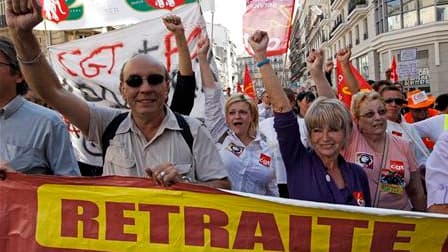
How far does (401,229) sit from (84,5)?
458 centimetres

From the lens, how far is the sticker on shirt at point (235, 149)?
4008mm

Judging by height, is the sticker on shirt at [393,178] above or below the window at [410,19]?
below

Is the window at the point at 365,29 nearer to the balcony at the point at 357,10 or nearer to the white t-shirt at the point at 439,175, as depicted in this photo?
the balcony at the point at 357,10

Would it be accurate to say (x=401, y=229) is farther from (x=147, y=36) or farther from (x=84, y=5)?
(x=84, y=5)

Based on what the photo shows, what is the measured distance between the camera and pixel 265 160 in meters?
4.05

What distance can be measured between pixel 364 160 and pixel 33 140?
200cm

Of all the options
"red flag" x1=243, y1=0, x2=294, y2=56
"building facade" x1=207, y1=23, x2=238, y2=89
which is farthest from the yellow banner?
"red flag" x1=243, y1=0, x2=294, y2=56

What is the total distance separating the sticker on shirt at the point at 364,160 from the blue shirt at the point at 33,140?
1789mm

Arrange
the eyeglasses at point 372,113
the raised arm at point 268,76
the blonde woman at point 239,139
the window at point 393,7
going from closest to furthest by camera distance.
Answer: the raised arm at point 268,76 < the eyeglasses at point 372,113 < the blonde woman at point 239,139 < the window at point 393,7

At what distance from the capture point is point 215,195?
264cm

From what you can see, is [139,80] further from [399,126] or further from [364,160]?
[399,126]

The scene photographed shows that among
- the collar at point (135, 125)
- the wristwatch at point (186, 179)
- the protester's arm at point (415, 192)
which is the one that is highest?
the collar at point (135, 125)

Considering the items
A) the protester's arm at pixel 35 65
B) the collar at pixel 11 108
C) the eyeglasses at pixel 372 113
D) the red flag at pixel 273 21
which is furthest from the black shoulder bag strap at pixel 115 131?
the red flag at pixel 273 21

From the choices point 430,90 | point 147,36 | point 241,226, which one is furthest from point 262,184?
point 430,90
